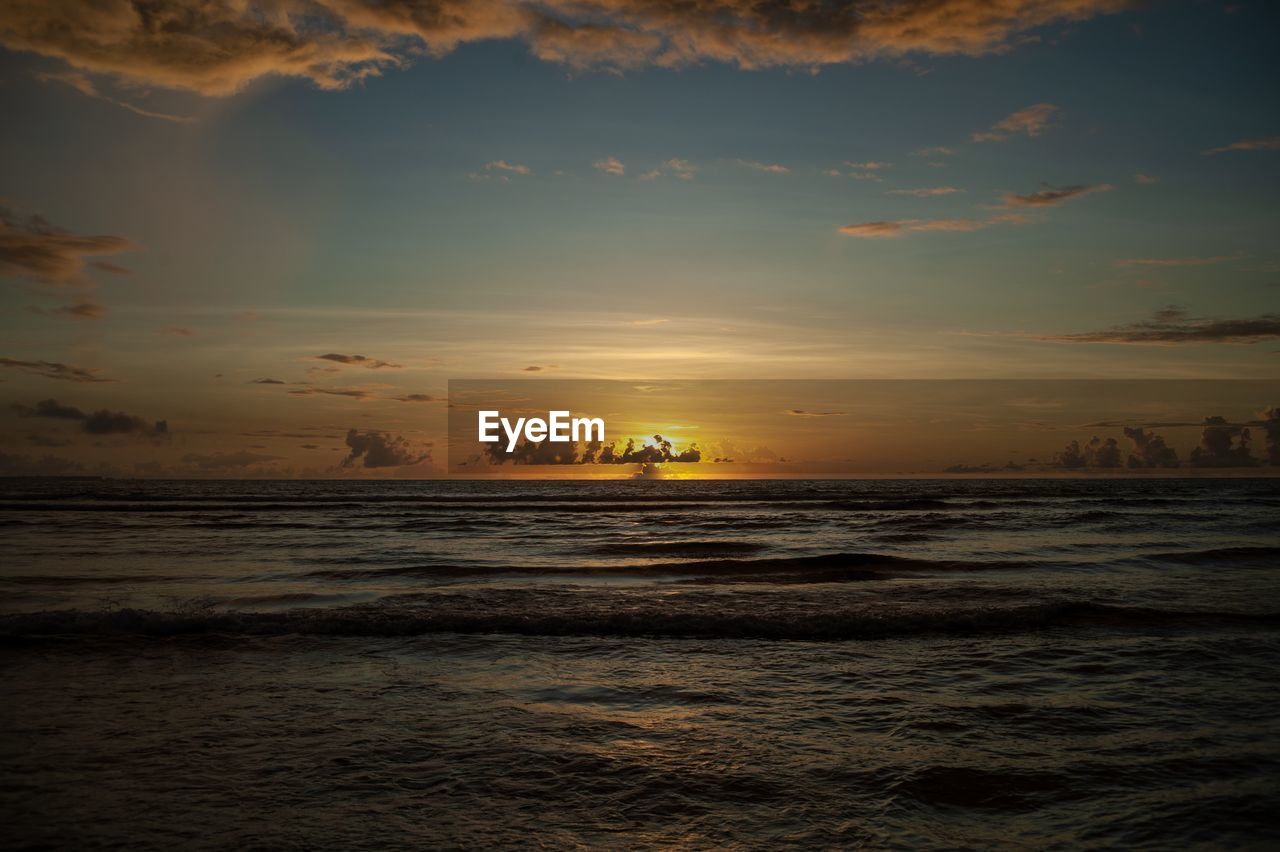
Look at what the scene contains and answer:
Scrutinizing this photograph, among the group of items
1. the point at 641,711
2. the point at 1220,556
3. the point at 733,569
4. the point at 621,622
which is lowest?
the point at 733,569

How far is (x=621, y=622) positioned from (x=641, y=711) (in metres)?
5.45

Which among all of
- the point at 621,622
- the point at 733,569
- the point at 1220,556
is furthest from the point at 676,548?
the point at 1220,556

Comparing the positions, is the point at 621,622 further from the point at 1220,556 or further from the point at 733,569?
the point at 1220,556

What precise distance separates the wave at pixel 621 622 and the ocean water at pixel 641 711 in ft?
0.30

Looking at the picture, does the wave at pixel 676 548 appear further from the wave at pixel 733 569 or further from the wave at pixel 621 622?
the wave at pixel 621 622

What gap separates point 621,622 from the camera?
1418 centimetres

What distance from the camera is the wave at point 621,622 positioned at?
43.7ft

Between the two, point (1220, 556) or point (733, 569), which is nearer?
point (733, 569)

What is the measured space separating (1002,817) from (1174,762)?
7.77ft

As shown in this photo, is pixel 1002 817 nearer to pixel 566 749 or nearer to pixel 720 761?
pixel 720 761

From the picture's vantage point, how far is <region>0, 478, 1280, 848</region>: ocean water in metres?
5.89

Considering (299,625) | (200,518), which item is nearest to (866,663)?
(299,625)

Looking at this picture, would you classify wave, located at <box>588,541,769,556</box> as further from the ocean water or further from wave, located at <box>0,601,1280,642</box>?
wave, located at <box>0,601,1280,642</box>

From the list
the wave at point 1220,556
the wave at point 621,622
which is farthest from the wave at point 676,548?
the wave at point 621,622
